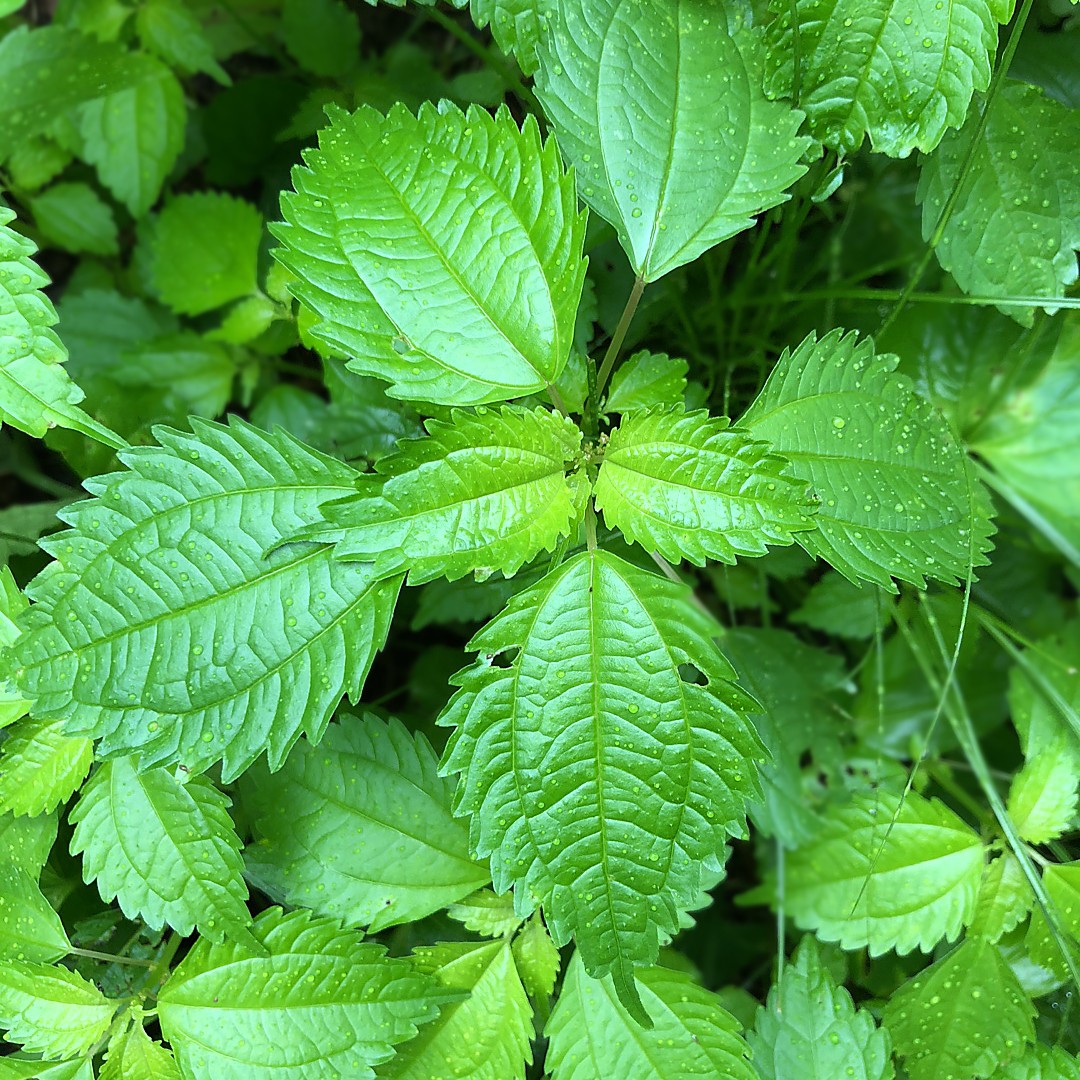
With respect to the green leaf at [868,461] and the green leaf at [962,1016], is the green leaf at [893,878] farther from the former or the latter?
the green leaf at [868,461]

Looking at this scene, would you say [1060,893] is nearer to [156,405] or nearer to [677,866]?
[677,866]

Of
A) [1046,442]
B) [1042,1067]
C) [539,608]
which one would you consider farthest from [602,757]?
[1046,442]

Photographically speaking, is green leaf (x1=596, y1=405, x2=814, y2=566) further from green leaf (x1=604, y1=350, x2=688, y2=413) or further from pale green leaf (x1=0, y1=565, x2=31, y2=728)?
pale green leaf (x1=0, y1=565, x2=31, y2=728)

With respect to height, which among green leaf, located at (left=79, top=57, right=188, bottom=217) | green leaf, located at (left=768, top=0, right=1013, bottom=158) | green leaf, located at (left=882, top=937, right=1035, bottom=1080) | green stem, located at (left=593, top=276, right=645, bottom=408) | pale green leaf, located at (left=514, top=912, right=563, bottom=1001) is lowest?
green leaf, located at (left=882, top=937, right=1035, bottom=1080)

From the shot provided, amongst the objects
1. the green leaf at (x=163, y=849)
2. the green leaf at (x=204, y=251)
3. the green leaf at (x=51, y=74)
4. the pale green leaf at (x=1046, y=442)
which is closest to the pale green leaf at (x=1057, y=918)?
the pale green leaf at (x=1046, y=442)

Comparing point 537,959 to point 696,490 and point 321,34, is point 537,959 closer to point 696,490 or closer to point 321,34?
point 696,490

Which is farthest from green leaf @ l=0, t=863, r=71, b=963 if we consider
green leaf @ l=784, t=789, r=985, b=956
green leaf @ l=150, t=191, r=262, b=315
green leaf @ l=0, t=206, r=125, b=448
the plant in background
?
green leaf @ l=784, t=789, r=985, b=956
